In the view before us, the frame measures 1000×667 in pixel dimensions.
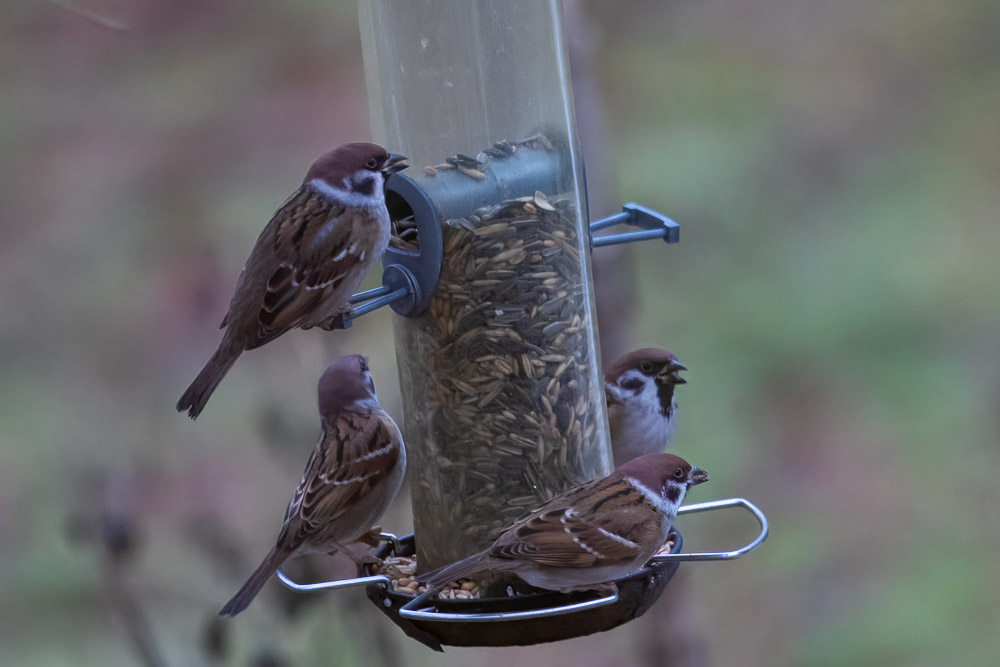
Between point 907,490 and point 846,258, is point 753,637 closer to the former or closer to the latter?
point 907,490

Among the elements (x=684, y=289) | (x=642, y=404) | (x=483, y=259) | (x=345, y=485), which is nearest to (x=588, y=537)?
(x=345, y=485)

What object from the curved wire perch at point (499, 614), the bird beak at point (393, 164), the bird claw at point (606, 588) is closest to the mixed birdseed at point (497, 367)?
the bird beak at point (393, 164)

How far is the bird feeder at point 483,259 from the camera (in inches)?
133

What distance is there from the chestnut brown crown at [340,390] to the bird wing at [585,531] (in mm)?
630

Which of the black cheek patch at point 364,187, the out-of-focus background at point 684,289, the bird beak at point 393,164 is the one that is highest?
the bird beak at point 393,164

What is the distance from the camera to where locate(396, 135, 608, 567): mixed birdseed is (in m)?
3.44

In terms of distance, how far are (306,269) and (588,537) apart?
1059mm

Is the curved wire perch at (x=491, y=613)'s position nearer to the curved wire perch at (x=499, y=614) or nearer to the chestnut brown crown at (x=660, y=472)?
the curved wire perch at (x=499, y=614)

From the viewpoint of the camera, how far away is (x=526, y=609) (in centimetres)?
317

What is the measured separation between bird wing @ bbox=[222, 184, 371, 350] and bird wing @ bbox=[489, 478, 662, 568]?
805 millimetres

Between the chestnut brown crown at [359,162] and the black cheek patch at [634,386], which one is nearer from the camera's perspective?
the chestnut brown crown at [359,162]

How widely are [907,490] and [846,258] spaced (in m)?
1.85

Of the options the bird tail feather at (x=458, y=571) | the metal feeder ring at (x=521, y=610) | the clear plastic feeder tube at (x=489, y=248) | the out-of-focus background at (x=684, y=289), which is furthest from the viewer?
the out-of-focus background at (x=684, y=289)

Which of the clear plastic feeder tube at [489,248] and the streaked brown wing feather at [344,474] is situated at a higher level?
the clear plastic feeder tube at [489,248]
